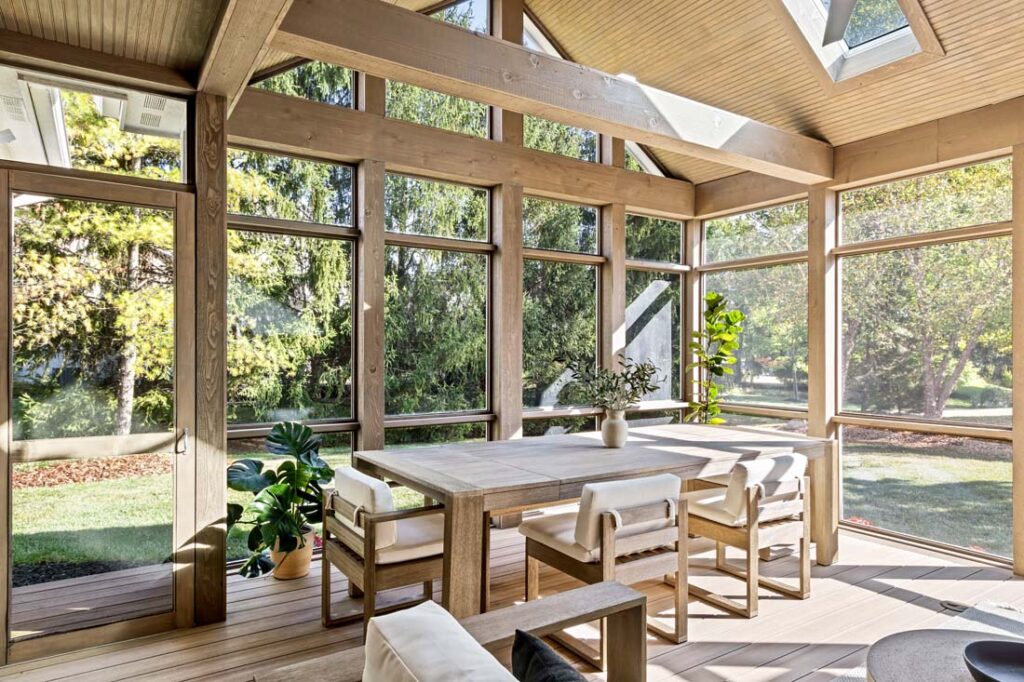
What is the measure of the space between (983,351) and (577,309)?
2.88m

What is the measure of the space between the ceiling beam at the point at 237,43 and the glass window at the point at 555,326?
2661 millimetres

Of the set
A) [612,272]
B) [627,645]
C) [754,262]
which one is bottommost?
[627,645]

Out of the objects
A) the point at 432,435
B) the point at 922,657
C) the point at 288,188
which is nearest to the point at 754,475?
the point at 922,657

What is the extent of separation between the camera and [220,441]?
325 cm

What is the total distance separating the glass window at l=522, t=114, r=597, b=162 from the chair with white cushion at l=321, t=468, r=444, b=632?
126 inches

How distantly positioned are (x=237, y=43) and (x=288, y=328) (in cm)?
187

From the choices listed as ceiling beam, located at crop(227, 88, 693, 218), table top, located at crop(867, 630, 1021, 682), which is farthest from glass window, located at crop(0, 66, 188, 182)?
table top, located at crop(867, 630, 1021, 682)

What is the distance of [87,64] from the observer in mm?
2902

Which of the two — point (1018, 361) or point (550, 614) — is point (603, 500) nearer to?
point (550, 614)

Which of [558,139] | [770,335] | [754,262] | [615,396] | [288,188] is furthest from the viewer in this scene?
[754,262]

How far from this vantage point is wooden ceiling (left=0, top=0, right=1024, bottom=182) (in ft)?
8.82

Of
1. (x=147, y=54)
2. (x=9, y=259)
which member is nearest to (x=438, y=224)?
(x=147, y=54)

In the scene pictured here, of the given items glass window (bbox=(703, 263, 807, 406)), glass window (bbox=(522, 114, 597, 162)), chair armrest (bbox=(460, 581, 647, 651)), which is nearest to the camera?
chair armrest (bbox=(460, 581, 647, 651))

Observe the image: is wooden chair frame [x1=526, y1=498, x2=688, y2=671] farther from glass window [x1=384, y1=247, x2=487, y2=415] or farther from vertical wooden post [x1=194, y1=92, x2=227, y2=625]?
glass window [x1=384, y1=247, x2=487, y2=415]
